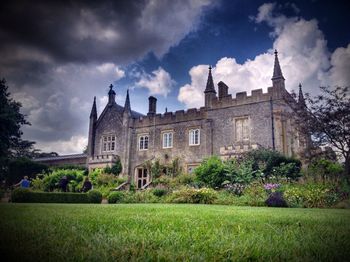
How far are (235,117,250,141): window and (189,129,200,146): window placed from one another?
3.71 m

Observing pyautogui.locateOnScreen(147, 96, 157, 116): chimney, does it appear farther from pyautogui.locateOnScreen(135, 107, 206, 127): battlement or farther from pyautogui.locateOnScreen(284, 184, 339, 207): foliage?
pyautogui.locateOnScreen(284, 184, 339, 207): foliage

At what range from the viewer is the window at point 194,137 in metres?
25.5

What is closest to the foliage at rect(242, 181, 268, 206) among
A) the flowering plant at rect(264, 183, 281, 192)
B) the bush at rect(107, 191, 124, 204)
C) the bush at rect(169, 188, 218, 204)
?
the flowering plant at rect(264, 183, 281, 192)

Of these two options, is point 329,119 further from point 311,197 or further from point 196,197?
point 196,197

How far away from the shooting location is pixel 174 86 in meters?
5.55

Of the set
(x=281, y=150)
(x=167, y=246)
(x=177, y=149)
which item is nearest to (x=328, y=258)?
(x=167, y=246)

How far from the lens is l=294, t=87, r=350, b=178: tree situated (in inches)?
536

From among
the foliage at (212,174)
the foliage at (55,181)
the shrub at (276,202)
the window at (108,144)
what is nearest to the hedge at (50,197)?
the foliage at (212,174)

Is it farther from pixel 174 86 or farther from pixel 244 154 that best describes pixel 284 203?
pixel 244 154

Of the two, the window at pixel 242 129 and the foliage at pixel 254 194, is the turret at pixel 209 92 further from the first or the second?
the foliage at pixel 254 194

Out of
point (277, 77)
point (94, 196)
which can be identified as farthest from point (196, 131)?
point (94, 196)

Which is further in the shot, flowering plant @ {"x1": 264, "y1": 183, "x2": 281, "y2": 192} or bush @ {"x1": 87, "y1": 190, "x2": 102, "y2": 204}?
bush @ {"x1": 87, "y1": 190, "x2": 102, "y2": 204}

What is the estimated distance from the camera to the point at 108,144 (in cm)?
3047

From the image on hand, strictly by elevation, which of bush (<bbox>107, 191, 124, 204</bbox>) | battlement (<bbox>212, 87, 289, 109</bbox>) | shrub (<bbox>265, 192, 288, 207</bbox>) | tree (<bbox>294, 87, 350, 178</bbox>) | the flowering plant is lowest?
bush (<bbox>107, 191, 124, 204</bbox>)
